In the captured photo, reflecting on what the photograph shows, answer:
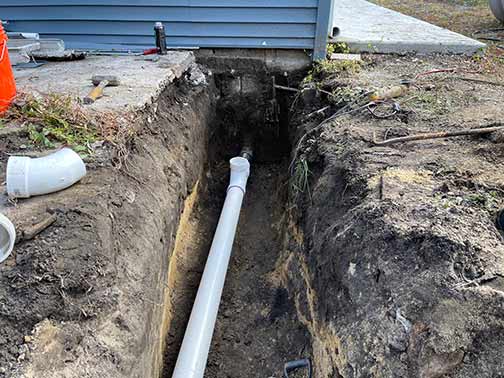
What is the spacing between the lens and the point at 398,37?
5180mm

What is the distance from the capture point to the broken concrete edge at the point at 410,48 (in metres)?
4.95

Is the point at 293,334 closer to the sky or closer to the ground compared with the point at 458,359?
closer to the ground

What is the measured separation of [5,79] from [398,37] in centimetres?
453

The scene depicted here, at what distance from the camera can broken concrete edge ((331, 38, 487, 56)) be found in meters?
4.95

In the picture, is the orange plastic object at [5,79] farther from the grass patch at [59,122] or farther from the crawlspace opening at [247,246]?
the crawlspace opening at [247,246]

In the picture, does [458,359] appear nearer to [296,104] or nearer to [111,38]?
[296,104]

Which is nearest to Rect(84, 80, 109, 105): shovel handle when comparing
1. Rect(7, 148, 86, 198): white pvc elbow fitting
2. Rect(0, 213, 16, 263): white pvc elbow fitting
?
Rect(7, 148, 86, 198): white pvc elbow fitting

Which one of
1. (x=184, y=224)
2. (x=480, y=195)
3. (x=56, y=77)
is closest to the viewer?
(x=480, y=195)

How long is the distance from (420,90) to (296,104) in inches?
50.2

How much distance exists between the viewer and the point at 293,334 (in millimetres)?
2520

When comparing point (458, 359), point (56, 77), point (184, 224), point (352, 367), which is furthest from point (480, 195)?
point (56, 77)

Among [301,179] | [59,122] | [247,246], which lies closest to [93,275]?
[59,122]

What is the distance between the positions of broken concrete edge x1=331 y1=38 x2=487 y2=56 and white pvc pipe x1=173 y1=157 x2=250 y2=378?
8.80ft

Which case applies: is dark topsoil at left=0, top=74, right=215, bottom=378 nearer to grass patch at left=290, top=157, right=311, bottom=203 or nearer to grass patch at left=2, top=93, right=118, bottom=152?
grass patch at left=2, top=93, right=118, bottom=152
